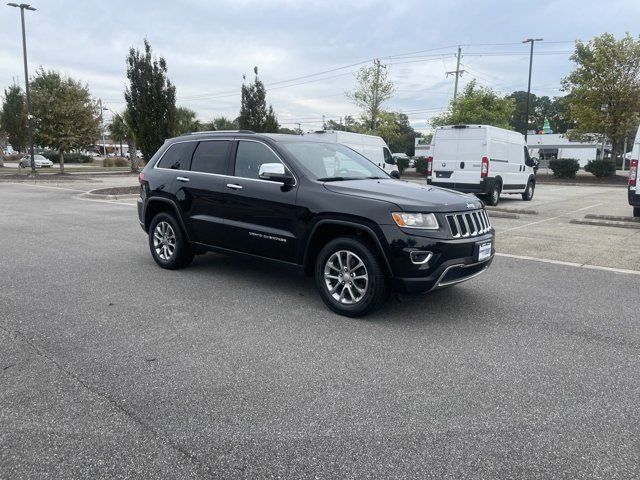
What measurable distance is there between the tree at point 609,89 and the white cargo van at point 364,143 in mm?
18234

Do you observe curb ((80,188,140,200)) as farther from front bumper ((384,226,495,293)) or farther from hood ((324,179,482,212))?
front bumper ((384,226,495,293))

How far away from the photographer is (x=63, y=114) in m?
30.9

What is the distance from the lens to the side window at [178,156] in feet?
21.1

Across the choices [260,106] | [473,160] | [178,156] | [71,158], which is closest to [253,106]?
[260,106]

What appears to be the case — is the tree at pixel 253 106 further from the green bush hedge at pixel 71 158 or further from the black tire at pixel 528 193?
the green bush hedge at pixel 71 158

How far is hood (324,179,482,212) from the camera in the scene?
4543mm

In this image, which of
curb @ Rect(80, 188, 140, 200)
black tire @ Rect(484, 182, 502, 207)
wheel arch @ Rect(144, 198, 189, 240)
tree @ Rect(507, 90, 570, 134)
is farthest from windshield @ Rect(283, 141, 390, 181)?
tree @ Rect(507, 90, 570, 134)

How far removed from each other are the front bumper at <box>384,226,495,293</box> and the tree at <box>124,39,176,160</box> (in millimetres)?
17404

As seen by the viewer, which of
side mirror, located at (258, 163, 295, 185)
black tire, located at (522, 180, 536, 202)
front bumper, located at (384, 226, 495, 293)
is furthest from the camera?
black tire, located at (522, 180, 536, 202)

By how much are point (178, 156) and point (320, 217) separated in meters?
2.71

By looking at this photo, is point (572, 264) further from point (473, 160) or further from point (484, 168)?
point (473, 160)

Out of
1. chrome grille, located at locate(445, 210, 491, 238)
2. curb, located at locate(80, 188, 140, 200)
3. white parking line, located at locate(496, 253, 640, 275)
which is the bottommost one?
white parking line, located at locate(496, 253, 640, 275)

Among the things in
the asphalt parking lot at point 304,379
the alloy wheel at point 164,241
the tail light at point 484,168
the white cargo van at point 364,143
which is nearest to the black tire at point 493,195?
the tail light at point 484,168

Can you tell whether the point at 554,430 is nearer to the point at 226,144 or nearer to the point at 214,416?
the point at 214,416
